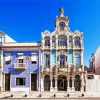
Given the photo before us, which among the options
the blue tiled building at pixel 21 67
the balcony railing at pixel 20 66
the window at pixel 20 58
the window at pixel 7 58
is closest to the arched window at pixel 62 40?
the blue tiled building at pixel 21 67

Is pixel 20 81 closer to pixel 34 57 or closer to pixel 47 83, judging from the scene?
pixel 47 83

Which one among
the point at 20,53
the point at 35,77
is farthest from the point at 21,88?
the point at 20,53

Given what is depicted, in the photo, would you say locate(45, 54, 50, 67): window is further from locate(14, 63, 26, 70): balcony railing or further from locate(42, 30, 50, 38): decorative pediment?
locate(14, 63, 26, 70): balcony railing

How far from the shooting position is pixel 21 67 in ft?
146

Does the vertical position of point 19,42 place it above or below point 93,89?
above

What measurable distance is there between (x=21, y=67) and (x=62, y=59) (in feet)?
22.9

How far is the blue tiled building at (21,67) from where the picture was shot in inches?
1764

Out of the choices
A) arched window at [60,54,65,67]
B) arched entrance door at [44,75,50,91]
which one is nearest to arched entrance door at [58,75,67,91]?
arched entrance door at [44,75,50,91]

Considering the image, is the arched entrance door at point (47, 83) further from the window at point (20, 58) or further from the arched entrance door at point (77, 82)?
the window at point (20, 58)

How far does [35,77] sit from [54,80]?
326 cm

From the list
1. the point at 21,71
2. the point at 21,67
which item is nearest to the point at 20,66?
the point at 21,67

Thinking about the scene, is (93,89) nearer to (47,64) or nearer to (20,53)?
(47,64)

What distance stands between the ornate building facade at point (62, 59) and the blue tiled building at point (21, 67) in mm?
1274

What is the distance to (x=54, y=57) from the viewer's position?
45.3m
